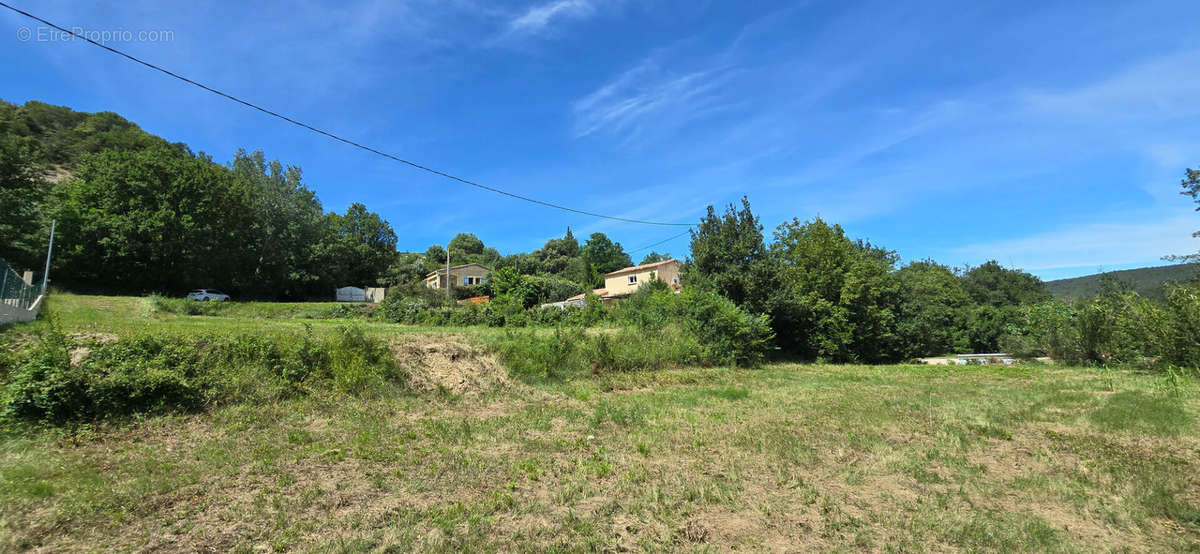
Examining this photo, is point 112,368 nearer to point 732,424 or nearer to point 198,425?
point 198,425

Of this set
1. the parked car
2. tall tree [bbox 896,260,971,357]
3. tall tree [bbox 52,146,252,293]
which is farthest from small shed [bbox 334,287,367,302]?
tall tree [bbox 896,260,971,357]

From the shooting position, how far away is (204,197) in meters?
35.8

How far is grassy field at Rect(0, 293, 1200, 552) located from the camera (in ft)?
12.7

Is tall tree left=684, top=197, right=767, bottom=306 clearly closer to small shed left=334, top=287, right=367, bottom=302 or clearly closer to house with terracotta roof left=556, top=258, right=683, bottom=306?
house with terracotta roof left=556, top=258, right=683, bottom=306

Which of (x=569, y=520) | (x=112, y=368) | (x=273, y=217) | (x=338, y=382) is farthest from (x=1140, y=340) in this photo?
(x=273, y=217)

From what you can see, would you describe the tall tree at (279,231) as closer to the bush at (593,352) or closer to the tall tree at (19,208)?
the tall tree at (19,208)

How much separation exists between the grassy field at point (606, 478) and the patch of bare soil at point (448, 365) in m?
1.05

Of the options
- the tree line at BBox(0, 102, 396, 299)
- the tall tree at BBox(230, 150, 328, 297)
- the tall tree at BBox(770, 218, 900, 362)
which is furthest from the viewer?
the tall tree at BBox(230, 150, 328, 297)

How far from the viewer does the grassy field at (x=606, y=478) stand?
386 cm

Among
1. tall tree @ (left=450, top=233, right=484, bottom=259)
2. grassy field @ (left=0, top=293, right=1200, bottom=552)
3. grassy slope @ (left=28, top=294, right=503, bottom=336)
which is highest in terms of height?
tall tree @ (left=450, top=233, right=484, bottom=259)

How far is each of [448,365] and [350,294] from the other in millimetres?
44722

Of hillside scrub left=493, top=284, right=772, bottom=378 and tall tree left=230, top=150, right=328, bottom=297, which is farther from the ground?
tall tree left=230, top=150, right=328, bottom=297

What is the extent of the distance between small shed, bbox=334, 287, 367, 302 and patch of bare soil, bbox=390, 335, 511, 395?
42800mm

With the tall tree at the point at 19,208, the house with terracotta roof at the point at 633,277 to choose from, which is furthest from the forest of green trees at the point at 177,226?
the house with terracotta roof at the point at 633,277
